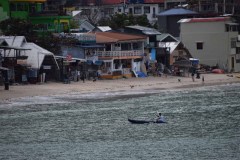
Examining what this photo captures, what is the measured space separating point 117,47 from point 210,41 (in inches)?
749

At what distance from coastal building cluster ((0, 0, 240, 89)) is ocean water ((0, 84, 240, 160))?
7228mm

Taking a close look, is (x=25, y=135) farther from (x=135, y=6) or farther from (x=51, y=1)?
(x=135, y=6)

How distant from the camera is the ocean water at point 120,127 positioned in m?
46.8

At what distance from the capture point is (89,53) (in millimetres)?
86938

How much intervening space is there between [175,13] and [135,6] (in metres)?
18.2

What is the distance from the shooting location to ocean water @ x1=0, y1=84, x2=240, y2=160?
4678 cm

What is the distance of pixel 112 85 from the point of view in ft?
266

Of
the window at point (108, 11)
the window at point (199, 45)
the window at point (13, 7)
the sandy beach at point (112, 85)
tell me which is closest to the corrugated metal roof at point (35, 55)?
the sandy beach at point (112, 85)

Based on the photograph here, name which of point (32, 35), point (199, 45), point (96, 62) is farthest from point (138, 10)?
point (32, 35)

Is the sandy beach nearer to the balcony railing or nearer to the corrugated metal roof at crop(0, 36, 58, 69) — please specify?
the corrugated metal roof at crop(0, 36, 58, 69)

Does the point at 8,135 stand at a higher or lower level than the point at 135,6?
lower

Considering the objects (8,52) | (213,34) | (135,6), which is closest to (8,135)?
(8,52)

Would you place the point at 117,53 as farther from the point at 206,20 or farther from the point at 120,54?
the point at 206,20

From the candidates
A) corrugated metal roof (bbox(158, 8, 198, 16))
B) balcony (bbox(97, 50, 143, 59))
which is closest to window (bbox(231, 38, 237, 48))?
corrugated metal roof (bbox(158, 8, 198, 16))
